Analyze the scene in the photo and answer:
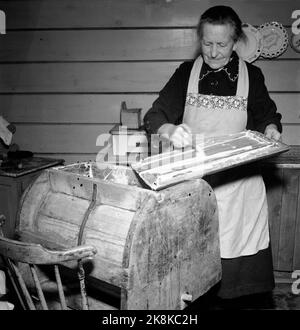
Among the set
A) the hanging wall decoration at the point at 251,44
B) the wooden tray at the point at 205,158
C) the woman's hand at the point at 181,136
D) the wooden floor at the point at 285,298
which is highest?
the hanging wall decoration at the point at 251,44

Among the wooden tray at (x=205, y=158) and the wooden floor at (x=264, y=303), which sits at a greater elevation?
the wooden tray at (x=205, y=158)

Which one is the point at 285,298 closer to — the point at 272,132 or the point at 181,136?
the point at 272,132

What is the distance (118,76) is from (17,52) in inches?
38.2

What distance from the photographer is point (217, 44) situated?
7.49 ft

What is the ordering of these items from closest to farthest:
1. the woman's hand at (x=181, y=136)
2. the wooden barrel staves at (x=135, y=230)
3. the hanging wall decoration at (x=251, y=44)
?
the wooden barrel staves at (x=135, y=230) → the woman's hand at (x=181, y=136) → the hanging wall decoration at (x=251, y=44)

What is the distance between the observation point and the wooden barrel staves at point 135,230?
150cm

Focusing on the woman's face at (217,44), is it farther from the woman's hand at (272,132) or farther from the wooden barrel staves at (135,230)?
the wooden barrel staves at (135,230)

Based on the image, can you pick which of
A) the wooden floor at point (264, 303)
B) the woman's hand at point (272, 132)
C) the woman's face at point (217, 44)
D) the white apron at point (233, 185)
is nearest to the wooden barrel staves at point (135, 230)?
the white apron at point (233, 185)

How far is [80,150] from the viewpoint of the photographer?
11.9ft

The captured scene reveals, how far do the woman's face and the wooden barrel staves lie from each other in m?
0.96

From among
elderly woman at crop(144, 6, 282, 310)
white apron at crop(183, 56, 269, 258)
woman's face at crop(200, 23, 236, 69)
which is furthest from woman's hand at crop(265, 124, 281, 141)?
woman's face at crop(200, 23, 236, 69)

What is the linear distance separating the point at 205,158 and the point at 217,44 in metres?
0.85
